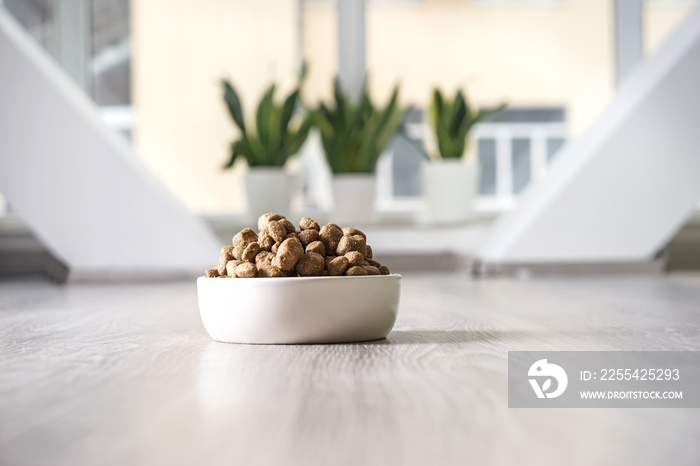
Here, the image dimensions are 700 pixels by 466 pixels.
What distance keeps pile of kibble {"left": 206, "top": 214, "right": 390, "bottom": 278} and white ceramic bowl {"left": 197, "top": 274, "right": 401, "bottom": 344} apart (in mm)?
19

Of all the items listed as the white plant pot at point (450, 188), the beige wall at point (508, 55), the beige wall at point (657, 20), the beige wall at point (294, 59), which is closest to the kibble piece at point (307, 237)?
the white plant pot at point (450, 188)

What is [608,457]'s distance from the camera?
40 centimetres

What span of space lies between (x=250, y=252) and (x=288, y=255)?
50 millimetres

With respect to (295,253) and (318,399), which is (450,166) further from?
(318,399)

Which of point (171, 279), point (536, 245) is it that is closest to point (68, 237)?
point (171, 279)

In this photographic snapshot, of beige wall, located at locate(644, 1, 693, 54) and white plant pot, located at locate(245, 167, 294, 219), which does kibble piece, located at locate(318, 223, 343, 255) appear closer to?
white plant pot, located at locate(245, 167, 294, 219)

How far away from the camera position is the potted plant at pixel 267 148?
7.89 feet

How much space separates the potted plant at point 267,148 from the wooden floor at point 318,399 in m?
1.41

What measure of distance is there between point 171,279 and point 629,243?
121 centimetres

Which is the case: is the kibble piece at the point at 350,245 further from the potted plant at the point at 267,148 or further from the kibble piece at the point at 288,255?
the potted plant at the point at 267,148

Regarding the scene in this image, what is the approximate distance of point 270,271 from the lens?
2.52 feet

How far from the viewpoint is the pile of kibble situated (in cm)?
77

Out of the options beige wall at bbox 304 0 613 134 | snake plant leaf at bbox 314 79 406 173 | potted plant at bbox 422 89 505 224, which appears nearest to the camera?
snake plant leaf at bbox 314 79 406 173

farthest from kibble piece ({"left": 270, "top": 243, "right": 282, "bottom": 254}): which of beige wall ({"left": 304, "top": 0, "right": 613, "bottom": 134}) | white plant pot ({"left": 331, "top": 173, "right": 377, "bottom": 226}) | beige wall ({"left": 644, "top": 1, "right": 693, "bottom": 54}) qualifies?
beige wall ({"left": 644, "top": 1, "right": 693, "bottom": 54})
